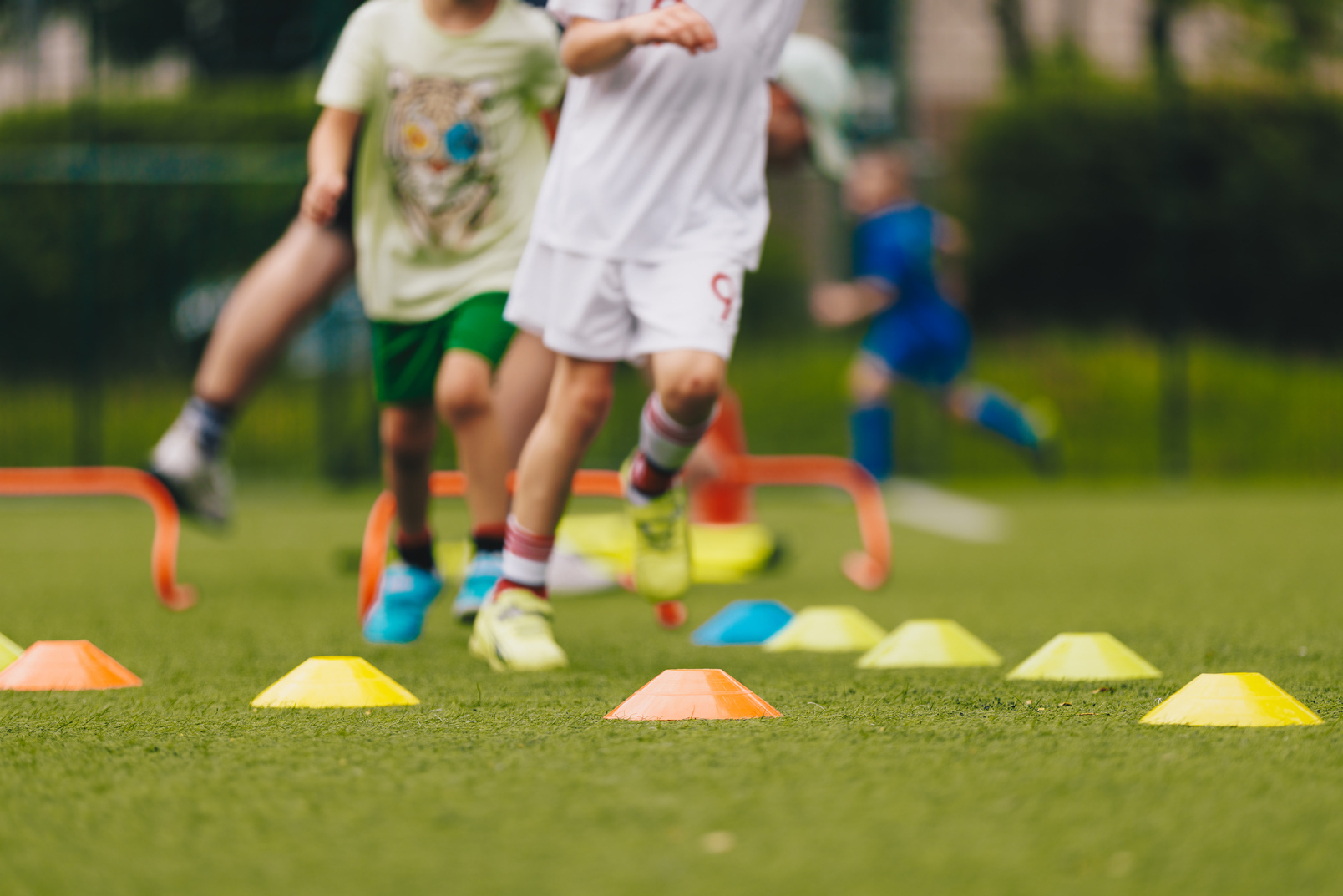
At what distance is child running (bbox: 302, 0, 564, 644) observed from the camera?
3582mm

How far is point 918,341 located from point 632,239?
549cm

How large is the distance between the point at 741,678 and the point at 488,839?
48.5 inches

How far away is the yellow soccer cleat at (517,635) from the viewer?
2.93m

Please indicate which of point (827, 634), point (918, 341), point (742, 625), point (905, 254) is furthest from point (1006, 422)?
point (827, 634)

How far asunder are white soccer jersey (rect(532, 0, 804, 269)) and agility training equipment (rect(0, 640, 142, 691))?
1.04m

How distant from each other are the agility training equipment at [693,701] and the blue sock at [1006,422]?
20.8 ft

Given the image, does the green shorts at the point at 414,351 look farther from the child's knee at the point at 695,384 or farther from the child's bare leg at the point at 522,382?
the child's knee at the point at 695,384

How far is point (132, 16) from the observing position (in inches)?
431

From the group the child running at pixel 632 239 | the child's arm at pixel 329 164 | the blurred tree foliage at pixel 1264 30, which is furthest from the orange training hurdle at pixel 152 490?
the blurred tree foliage at pixel 1264 30

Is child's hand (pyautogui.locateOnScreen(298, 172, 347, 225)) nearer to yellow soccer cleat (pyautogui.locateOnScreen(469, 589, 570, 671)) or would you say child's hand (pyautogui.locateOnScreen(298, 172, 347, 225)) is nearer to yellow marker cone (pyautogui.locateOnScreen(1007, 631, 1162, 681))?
yellow soccer cleat (pyautogui.locateOnScreen(469, 589, 570, 671))

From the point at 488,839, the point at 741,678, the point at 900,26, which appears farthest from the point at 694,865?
the point at 900,26

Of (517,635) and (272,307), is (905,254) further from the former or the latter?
(517,635)

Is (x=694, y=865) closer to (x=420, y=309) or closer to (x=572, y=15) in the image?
(x=572, y=15)

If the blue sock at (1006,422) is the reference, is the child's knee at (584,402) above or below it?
above
